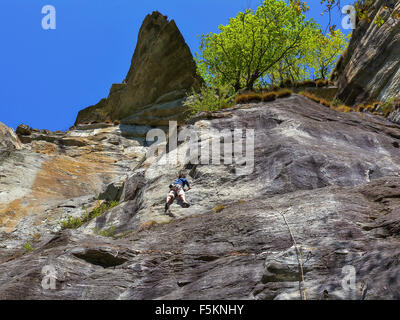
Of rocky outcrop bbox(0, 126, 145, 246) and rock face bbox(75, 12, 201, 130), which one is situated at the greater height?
rock face bbox(75, 12, 201, 130)

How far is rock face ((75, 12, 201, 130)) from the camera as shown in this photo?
139 ft

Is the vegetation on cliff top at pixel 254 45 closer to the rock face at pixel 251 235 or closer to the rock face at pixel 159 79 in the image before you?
the rock face at pixel 159 79

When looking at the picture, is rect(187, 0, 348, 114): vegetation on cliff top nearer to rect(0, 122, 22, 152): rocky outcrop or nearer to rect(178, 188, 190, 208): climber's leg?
rect(0, 122, 22, 152): rocky outcrop

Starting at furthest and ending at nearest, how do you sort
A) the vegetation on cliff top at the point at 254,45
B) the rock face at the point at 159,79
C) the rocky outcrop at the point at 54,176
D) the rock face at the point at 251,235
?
the rock face at the point at 159,79, the vegetation on cliff top at the point at 254,45, the rocky outcrop at the point at 54,176, the rock face at the point at 251,235

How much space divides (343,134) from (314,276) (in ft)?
45.6

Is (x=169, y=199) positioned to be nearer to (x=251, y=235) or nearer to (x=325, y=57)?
(x=251, y=235)

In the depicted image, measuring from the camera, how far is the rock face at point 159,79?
139ft

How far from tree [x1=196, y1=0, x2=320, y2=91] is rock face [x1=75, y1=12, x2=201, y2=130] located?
320cm

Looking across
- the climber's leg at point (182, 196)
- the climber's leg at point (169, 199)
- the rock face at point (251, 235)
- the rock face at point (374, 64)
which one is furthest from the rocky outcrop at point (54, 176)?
the rock face at point (374, 64)

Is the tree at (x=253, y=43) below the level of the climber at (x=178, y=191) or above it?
above

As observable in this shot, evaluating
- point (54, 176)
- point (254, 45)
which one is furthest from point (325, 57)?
point (54, 176)

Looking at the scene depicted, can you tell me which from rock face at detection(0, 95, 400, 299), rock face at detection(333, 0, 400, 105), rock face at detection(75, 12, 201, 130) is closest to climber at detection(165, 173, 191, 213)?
rock face at detection(0, 95, 400, 299)

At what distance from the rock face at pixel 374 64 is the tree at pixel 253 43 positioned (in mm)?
5374

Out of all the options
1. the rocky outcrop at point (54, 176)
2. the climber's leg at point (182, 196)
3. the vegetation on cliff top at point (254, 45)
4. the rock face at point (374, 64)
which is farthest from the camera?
the vegetation on cliff top at point (254, 45)
